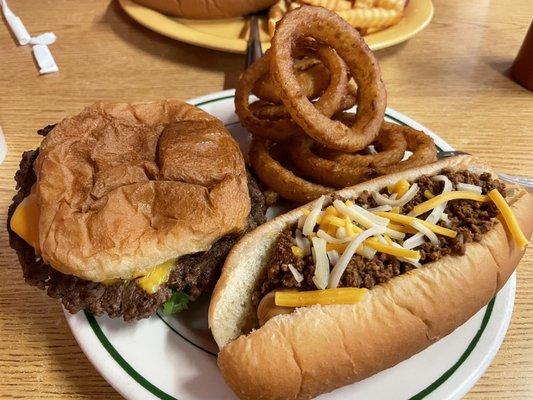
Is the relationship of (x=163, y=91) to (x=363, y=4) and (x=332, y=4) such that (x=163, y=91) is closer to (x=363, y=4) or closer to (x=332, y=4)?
(x=332, y=4)

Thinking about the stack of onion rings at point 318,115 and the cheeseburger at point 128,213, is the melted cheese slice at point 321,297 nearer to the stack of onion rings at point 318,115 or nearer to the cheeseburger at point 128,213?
the cheeseburger at point 128,213

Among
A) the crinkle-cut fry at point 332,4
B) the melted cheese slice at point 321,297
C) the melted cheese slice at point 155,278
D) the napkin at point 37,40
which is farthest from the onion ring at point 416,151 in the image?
the napkin at point 37,40

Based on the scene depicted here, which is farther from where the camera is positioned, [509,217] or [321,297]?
[509,217]

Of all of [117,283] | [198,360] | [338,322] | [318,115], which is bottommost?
[198,360]

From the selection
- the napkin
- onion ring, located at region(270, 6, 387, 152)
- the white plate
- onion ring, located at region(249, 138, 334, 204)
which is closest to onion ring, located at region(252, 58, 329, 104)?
onion ring, located at region(270, 6, 387, 152)

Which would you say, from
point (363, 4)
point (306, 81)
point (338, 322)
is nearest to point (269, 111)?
point (306, 81)

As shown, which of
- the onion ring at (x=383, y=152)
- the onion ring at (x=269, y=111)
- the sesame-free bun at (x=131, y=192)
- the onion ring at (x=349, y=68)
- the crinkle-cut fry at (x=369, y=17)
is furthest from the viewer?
the crinkle-cut fry at (x=369, y=17)

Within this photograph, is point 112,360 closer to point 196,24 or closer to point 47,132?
point 47,132
